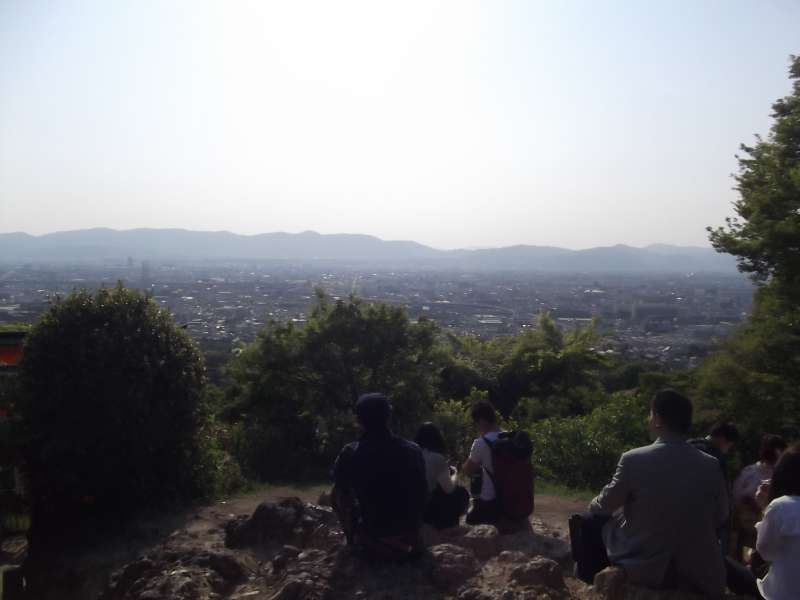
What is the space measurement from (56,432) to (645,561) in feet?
18.4

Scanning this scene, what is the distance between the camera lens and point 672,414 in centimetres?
431

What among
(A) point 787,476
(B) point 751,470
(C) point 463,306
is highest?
(A) point 787,476

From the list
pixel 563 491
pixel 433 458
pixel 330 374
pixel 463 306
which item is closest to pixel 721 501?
pixel 433 458

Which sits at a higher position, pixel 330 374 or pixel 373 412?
pixel 373 412

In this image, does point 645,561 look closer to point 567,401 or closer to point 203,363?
point 203,363

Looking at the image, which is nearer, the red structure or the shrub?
the red structure

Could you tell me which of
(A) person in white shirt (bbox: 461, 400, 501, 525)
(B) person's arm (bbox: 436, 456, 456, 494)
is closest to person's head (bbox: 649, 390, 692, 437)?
(B) person's arm (bbox: 436, 456, 456, 494)

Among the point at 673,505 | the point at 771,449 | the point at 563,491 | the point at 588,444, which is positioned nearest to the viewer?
the point at 673,505

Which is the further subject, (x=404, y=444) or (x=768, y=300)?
(x=768, y=300)

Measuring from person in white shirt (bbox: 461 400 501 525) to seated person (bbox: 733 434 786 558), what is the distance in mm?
1976

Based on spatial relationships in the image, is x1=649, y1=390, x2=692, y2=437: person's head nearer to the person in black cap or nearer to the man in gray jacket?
the man in gray jacket

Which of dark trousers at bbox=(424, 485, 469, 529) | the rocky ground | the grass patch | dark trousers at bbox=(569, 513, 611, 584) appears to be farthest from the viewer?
the grass patch

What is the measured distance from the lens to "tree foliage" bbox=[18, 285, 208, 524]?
290 inches

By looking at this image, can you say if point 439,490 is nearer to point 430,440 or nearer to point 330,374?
point 430,440
